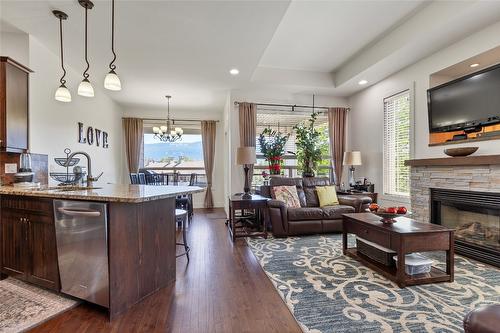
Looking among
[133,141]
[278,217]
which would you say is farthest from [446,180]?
[133,141]

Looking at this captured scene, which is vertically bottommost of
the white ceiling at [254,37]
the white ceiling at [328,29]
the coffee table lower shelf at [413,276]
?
the coffee table lower shelf at [413,276]

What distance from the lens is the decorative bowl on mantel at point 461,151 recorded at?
3.16m

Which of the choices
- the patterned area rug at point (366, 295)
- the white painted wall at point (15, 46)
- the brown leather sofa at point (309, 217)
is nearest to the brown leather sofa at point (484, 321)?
the patterned area rug at point (366, 295)

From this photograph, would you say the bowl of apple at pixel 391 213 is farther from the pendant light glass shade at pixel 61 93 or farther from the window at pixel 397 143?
the pendant light glass shade at pixel 61 93

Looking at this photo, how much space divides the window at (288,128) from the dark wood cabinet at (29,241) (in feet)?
13.1

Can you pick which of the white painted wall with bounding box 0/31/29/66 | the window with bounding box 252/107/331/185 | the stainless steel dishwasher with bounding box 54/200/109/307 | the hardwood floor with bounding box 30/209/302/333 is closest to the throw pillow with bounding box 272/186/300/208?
the window with bounding box 252/107/331/185

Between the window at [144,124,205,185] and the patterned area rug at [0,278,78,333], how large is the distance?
492cm

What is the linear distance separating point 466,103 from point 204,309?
4065mm

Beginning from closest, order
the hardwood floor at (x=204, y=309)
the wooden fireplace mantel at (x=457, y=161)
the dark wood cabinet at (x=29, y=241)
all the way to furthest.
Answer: the hardwood floor at (x=204, y=309), the dark wood cabinet at (x=29, y=241), the wooden fireplace mantel at (x=457, y=161)

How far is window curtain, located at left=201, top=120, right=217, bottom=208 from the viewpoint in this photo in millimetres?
7270

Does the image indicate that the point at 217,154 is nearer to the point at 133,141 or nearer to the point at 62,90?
the point at 133,141

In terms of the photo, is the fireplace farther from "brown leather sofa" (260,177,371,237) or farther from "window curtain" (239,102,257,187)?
"window curtain" (239,102,257,187)

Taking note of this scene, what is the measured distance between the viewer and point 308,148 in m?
5.44

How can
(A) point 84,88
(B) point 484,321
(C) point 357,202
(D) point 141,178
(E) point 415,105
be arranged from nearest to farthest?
1. (B) point 484,321
2. (A) point 84,88
3. (E) point 415,105
4. (C) point 357,202
5. (D) point 141,178
